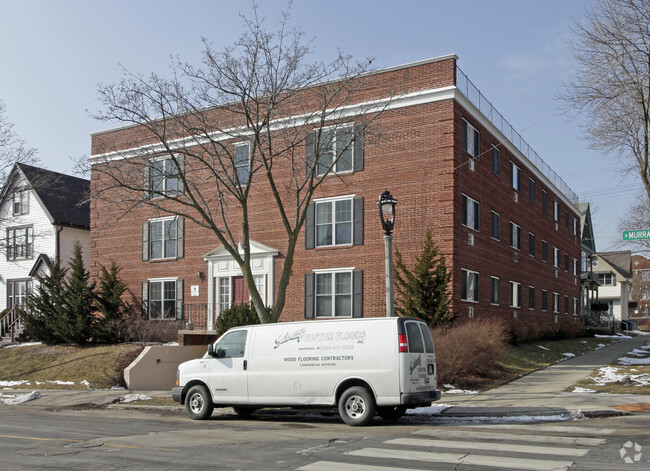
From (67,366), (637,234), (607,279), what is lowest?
(67,366)

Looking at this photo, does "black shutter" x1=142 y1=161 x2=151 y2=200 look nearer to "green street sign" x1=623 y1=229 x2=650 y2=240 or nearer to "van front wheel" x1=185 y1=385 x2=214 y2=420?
"van front wheel" x1=185 y1=385 x2=214 y2=420

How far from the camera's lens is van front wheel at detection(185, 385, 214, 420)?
46.9 ft

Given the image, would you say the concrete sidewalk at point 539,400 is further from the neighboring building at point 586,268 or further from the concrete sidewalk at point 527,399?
the neighboring building at point 586,268

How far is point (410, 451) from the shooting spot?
9.39 meters

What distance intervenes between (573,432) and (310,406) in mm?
4796

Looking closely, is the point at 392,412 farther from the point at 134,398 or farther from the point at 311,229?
the point at 311,229

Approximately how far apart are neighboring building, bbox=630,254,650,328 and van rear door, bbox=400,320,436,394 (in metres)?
96.6

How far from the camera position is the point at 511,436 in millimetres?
10711

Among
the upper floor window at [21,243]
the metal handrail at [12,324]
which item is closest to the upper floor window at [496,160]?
the metal handrail at [12,324]

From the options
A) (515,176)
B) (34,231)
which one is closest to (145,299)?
(34,231)

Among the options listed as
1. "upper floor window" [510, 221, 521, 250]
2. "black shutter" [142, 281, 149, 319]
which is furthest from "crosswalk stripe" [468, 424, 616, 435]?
"black shutter" [142, 281, 149, 319]

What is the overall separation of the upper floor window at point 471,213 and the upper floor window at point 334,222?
152 inches

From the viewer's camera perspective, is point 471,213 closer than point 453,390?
No

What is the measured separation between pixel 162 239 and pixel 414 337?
65.9 feet
